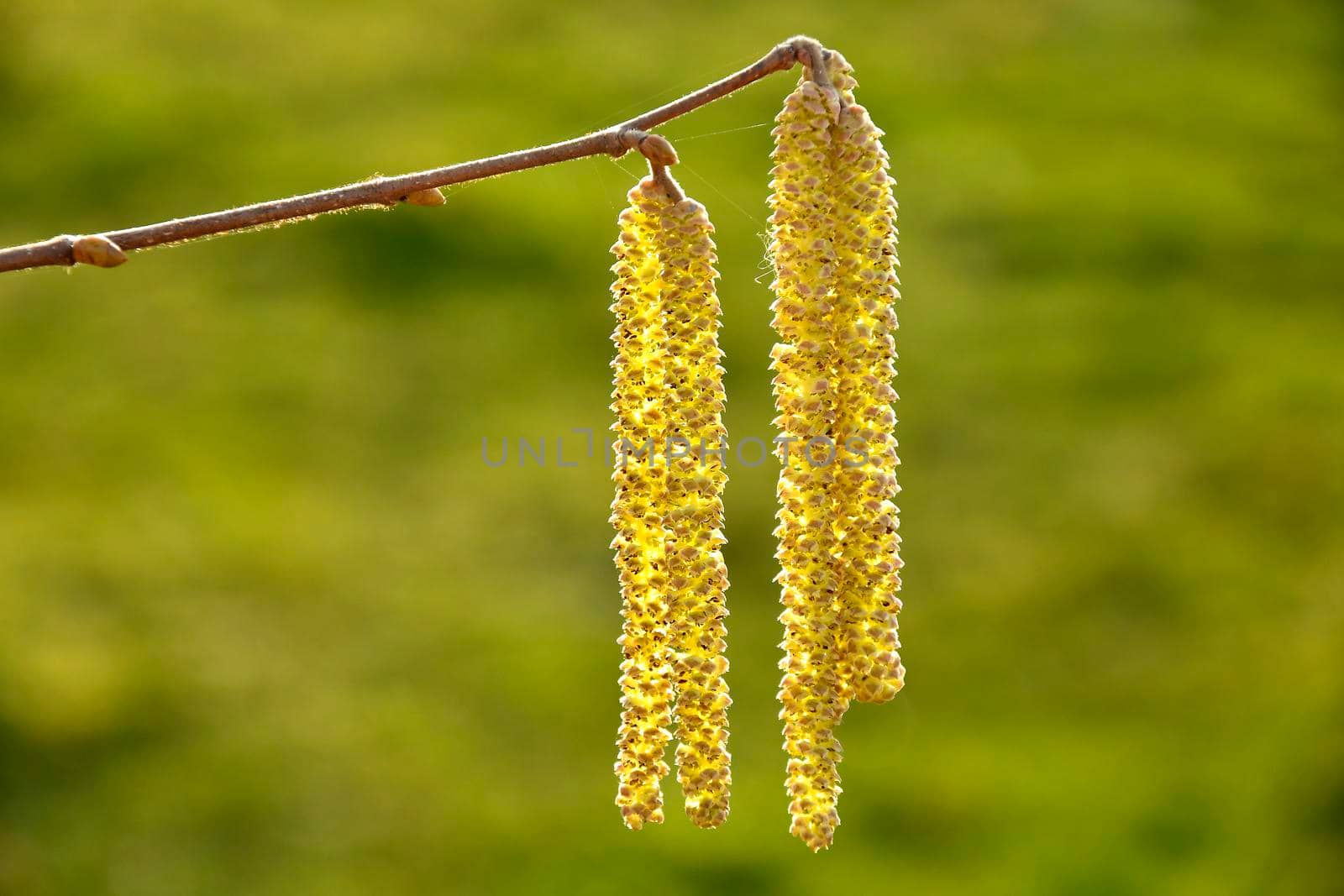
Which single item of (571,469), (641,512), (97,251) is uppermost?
(571,469)

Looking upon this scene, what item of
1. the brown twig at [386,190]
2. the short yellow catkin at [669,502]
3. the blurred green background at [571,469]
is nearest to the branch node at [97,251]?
the brown twig at [386,190]

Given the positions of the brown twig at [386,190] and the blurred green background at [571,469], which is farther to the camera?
the blurred green background at [571,469]

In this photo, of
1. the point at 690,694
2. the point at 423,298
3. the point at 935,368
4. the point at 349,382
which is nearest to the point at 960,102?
the point at 935,368

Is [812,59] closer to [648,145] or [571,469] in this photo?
[648,145]

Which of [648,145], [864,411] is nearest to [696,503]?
[864,411]

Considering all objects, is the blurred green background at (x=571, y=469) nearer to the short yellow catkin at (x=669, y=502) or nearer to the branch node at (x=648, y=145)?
the short yellow catkin at (x=669, y=502)

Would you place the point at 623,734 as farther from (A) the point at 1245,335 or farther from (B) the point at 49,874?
(A) the point at 1245,335

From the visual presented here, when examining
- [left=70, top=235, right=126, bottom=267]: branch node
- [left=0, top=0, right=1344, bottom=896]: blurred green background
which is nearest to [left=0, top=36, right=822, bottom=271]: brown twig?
[left=70, top=235, right=126, bottom=267]: branch node
